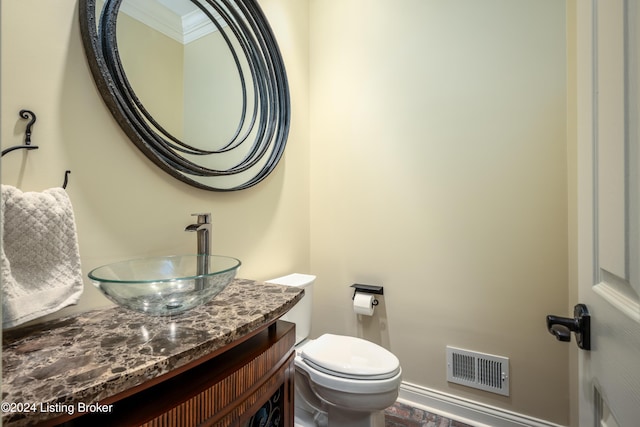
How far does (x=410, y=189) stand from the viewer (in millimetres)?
1710

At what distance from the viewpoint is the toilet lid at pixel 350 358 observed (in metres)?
1.19

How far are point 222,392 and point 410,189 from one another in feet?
4.52

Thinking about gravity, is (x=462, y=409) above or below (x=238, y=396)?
below

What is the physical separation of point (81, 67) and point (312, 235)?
1.44 metres

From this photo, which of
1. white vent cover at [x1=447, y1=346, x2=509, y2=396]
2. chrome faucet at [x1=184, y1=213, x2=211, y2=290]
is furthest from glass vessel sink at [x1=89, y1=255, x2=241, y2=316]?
white vent cover at [x1=447, y1=346, x2=509, y2=396]

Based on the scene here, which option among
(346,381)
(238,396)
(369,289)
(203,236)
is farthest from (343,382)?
(203,236)

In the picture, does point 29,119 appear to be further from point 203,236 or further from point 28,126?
point 203,236

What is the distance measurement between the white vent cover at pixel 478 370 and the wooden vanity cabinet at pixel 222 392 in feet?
3.45

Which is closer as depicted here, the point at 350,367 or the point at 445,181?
the point at 350,367

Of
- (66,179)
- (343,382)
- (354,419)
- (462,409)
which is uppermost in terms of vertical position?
(66,179)

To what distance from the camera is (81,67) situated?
906 millimetres

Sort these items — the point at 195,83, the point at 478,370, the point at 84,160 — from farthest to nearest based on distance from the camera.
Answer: the point at 478,370, the point at 195,83, the point at 84,160

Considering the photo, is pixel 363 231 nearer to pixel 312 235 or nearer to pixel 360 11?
pixel 312 235

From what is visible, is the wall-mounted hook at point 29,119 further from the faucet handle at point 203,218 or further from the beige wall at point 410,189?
the faucet handle at point 203,218
